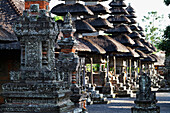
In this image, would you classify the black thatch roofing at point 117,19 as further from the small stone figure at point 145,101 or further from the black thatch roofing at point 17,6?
the small stone figure at point 145,101

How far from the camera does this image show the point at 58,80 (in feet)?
35.7

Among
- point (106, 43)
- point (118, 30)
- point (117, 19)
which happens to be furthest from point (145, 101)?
point (117, 19)

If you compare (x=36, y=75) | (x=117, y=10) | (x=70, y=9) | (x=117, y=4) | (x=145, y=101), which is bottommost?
(x=145, y=101)

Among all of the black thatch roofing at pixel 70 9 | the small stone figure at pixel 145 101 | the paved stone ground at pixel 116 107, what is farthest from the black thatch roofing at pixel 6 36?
the black thatch roofing at pixel 70 9

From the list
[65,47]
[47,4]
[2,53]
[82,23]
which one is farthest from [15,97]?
[82,23]

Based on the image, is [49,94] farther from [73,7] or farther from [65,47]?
[73,7]

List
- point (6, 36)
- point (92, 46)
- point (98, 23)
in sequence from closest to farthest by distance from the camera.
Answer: point (6, 36) < point (92, 46) < point (98, 23)

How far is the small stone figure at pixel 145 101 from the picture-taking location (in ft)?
54.5

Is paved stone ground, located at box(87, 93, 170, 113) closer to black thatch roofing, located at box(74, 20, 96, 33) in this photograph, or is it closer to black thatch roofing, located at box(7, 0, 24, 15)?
black thatch roofing, located at box(7, 0, 24, 15)

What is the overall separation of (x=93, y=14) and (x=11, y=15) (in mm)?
16197

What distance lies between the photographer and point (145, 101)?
16750mm

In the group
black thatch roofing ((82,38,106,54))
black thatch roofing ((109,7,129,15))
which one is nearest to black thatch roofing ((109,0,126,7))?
black thatch roofing ((109,7,129,15))

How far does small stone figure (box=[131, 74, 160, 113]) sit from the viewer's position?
1662 cm

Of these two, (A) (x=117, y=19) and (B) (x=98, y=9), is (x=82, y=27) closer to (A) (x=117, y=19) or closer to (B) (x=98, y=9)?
(B) (x=98, y=9)
